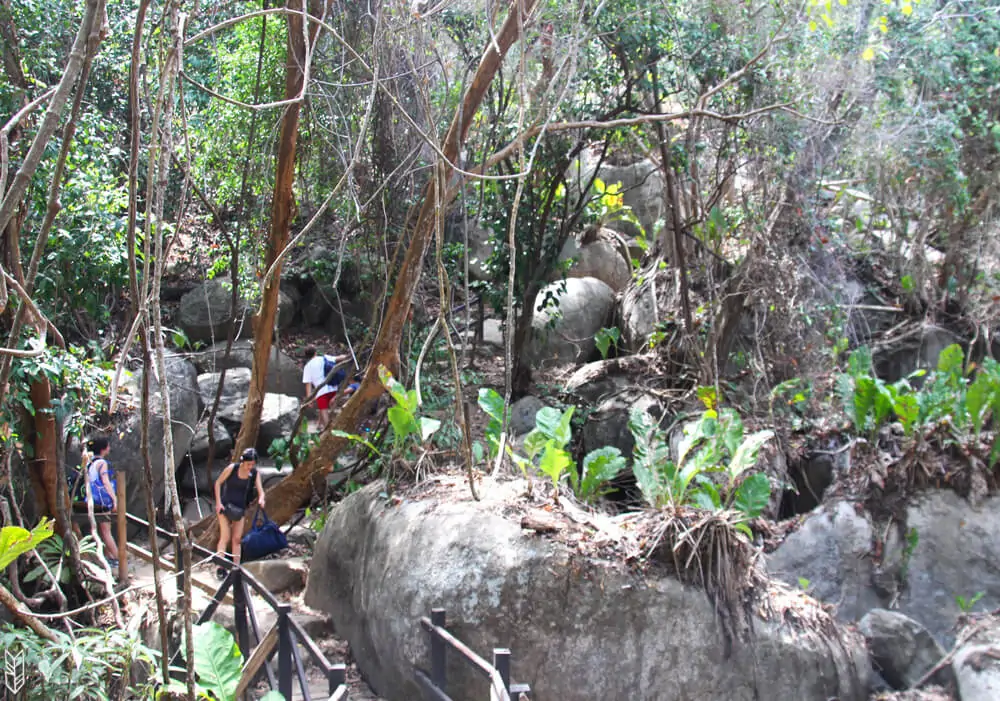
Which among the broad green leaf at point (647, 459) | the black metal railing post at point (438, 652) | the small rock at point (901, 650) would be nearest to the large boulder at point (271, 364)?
the broad green leaf at point (647, 459)

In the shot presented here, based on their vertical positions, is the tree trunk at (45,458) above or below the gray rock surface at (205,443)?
above

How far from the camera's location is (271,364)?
40.3 ft

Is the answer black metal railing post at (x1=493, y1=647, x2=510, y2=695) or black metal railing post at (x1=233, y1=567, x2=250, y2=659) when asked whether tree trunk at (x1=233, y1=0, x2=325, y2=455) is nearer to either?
black metal railing post at (x1=233, y1=567, x2=250, y2=659)

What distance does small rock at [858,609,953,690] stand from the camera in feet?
22.1

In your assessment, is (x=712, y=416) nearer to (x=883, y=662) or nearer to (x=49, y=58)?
(x=883, y=662)

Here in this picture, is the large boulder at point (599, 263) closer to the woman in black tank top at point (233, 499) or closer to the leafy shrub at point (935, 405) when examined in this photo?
the leafy shrub at point (935, 405)

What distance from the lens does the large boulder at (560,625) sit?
5.02 m

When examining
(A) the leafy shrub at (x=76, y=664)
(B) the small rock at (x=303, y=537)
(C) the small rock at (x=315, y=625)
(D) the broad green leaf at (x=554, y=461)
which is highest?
(D) the broad green leaf at (x=554, y=461)

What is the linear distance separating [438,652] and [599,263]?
28.0ft

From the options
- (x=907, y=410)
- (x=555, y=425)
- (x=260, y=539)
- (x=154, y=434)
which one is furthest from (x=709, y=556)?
(x=154, y=434)

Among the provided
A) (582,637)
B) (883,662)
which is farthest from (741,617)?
(883,662)

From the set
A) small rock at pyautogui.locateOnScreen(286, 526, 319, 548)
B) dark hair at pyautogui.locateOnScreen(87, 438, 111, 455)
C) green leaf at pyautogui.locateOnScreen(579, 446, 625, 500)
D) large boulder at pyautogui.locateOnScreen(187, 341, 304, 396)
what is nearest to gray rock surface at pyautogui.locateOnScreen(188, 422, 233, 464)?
large boulder at pyautogui.locateOnScreen(187, 341, 304, 396)

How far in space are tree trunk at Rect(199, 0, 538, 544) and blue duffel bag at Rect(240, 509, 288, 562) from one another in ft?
0.33

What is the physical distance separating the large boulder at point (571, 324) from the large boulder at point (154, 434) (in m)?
4.06
